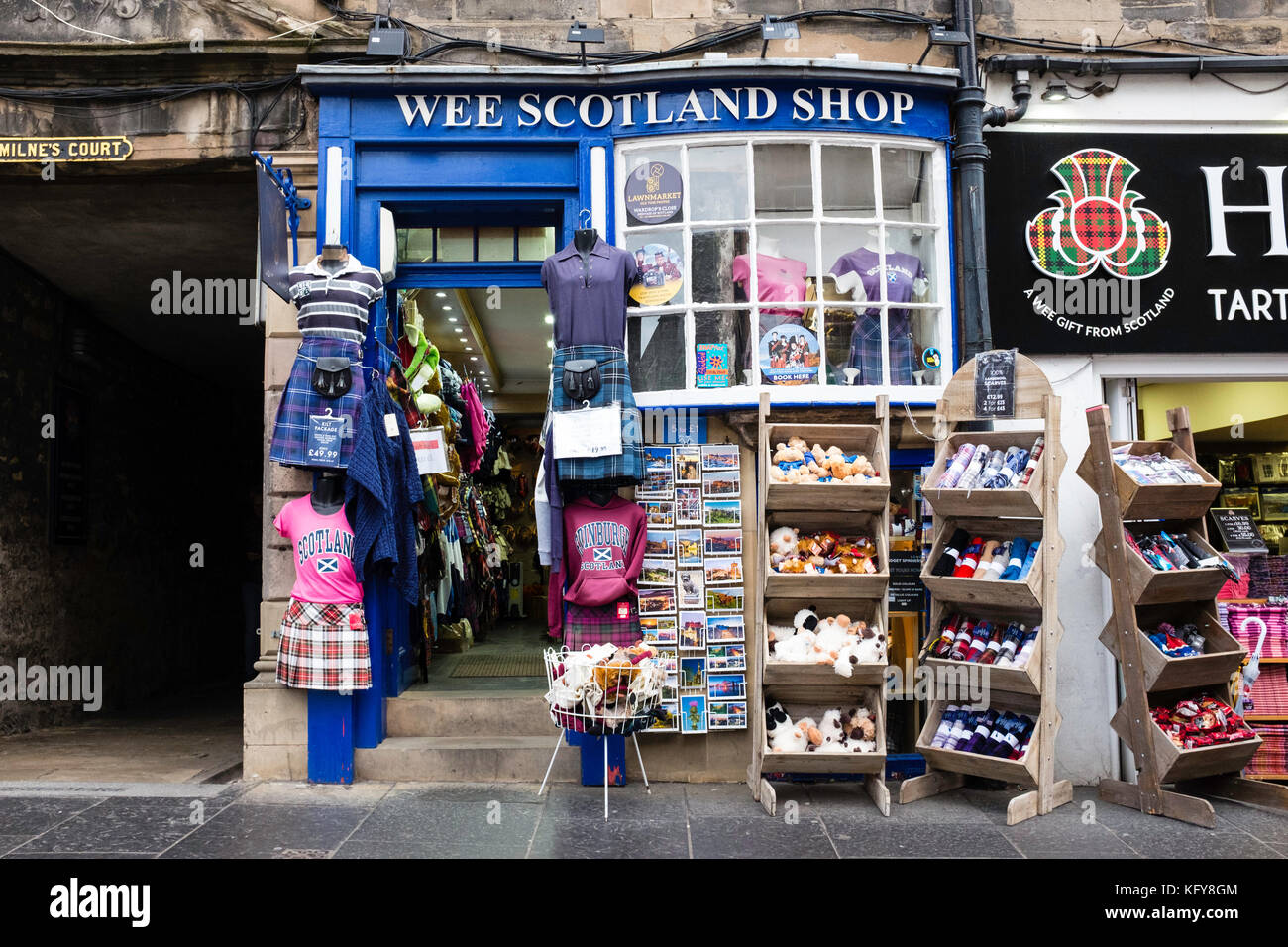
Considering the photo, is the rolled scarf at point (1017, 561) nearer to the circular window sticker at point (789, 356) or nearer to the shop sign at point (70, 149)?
the circular window sticker at point (789, 356)

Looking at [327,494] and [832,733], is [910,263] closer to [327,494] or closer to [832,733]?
Answer: [832,733]

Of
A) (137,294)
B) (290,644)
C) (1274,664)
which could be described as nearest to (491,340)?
(137,294)

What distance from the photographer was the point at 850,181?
20.3 ft

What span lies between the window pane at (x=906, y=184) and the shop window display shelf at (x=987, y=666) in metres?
2.61

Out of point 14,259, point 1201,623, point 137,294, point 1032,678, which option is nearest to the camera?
point 1032,678

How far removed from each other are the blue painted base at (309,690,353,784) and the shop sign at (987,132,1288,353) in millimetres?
4846

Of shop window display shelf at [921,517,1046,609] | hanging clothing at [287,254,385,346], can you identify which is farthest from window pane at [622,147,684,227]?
shop window display shelf at [921,517,1046,609]

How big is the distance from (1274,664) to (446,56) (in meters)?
6.68

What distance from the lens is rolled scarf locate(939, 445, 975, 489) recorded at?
17.4 ft

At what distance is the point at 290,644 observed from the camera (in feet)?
18.0

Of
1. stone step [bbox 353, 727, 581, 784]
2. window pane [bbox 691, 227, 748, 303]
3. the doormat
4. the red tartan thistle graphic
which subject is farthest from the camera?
the doormat

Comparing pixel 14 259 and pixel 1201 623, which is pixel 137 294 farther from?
pixel 1201 623

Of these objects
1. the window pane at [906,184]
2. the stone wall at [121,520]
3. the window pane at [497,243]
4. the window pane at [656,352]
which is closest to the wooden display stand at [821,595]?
the window pane at [656,352]

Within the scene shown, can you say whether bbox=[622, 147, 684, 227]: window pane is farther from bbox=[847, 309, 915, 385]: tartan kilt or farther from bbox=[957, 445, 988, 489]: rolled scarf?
bbox=[957, 445, 988, 489]: rolled scarf
